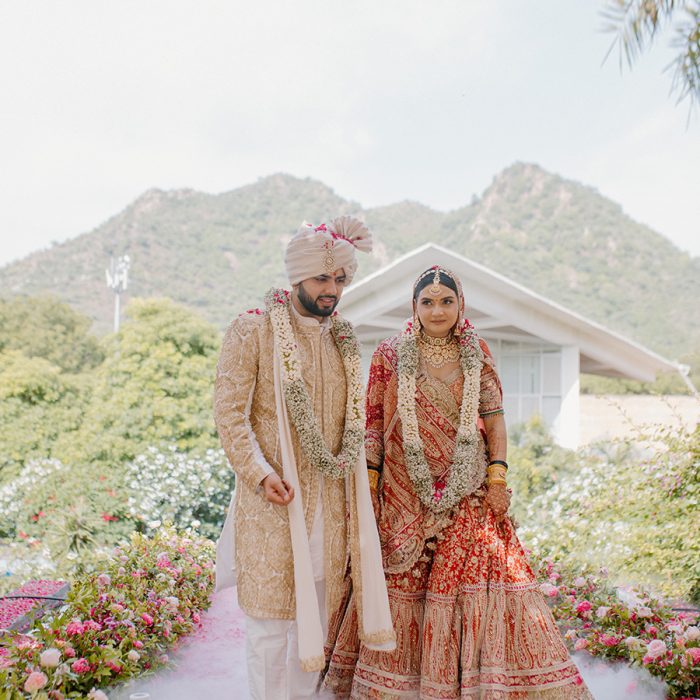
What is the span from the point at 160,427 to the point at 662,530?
5.44 metres

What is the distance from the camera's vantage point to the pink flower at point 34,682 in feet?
8.36

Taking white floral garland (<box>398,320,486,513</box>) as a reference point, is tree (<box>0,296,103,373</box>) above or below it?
above

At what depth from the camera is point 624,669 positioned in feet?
11.8

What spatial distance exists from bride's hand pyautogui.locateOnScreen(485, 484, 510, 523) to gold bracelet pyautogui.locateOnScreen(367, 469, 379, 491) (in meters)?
0.50

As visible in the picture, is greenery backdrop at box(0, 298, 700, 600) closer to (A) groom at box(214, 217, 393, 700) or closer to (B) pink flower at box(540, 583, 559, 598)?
(B) pink flower at box(540, 583, 559, 598)

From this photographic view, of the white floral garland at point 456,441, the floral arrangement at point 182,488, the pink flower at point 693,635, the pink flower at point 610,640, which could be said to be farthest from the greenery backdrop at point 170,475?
the white floral garland at point 456,441

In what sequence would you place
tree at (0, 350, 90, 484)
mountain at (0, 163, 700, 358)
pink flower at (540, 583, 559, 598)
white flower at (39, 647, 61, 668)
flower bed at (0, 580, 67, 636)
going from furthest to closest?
mountain at (0, 163, 700, 358) → tree at (0, 350, 90, 484) → pink flower at (540, 583, 559, 598) → flower bed at (0, 580, 67, 636) → white flower at (39, 647, 61, 668)

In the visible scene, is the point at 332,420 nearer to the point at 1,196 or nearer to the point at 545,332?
the point at 545,332

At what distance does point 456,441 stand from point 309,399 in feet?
2.54

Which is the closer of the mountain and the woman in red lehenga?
the woman in red lehenga

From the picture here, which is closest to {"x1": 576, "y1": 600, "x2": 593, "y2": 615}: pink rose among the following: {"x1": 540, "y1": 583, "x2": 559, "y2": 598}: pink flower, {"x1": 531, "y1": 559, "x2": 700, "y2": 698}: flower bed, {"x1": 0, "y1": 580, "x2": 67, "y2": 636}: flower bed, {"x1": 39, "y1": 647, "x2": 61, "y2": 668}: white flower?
{"x1": 531, "y1": 559, "x2": 700, "y2": 698}: flower bed

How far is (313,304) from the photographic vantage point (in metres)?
2.90

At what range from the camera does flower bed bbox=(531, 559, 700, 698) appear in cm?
332

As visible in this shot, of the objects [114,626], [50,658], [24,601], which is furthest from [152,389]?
[50,658]
